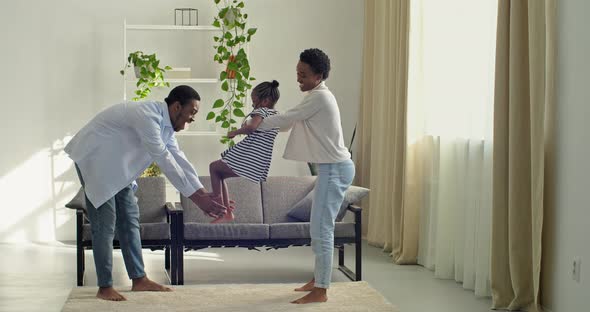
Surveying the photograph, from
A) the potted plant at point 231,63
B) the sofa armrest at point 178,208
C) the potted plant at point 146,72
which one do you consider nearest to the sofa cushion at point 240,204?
the sofa armrest at point 178,208

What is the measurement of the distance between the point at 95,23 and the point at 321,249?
13.5 feet

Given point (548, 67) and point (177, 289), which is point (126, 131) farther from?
point (548, 67)

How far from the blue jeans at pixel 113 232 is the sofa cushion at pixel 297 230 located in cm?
100

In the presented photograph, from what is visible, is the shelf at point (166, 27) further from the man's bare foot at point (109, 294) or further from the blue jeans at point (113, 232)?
the man's bare foot at point (109, 294)

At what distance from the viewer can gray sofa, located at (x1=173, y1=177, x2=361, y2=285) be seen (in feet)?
18.0

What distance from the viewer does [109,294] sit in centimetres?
475

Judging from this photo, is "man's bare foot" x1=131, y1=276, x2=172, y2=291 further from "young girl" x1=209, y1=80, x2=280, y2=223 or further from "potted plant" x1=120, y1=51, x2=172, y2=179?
"potted plant" x1=120, y1=51, x2=172, y2=179

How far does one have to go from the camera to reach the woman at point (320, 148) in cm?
466

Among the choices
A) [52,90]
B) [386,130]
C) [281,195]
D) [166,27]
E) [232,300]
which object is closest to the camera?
[232,300]

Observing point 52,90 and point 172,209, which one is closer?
point 172,209

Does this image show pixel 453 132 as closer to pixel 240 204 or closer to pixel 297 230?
pixel 297 230

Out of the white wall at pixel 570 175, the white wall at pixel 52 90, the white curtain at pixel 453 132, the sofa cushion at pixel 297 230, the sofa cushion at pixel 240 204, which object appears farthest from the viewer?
the white wall at pixel 52 90

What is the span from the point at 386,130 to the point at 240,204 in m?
1.72

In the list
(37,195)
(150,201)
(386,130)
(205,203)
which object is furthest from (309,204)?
(37,195)
